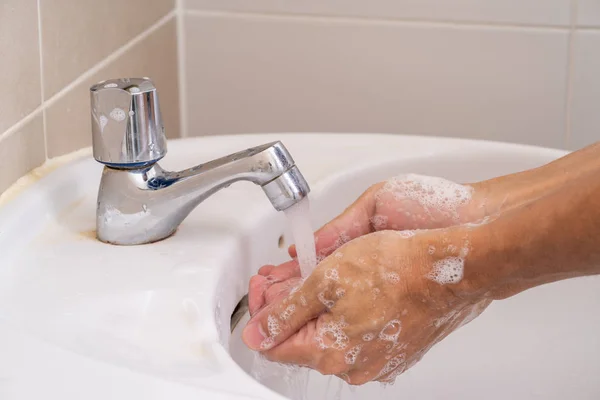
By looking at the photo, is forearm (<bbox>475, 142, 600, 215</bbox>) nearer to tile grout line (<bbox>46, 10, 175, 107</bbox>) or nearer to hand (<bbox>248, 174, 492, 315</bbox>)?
hand (<bbox>248, 174, 492, 315</bbox>)

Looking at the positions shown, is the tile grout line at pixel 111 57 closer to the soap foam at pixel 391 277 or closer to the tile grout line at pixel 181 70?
the tile grout line at pixel 181 70

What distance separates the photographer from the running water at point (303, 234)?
61 cm

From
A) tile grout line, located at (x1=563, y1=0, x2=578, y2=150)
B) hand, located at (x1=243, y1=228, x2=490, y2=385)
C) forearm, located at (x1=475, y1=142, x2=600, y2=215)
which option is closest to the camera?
hand, located at (x1=243, y1=228, x2=490, y2=385)

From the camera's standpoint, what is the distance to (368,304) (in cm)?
56

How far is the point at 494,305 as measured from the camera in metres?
0.78

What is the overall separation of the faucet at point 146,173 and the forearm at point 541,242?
5.5 inches

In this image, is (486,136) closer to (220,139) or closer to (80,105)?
(220,139)

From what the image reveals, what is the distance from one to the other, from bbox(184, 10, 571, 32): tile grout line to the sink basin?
23 cm

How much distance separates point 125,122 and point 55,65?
148 millimetres

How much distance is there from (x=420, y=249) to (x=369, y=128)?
1.73 ft

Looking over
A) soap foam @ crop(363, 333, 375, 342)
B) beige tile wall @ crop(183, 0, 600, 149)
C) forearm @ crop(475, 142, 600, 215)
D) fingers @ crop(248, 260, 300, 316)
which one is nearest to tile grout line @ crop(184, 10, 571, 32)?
beige tile wall @ crop(183, 0, 600, 149)

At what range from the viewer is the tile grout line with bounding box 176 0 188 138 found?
1.07 meters

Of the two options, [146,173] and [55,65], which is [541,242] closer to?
[146,173]

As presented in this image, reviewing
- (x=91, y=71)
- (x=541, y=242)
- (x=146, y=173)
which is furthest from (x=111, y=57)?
(x=541, y=242)
